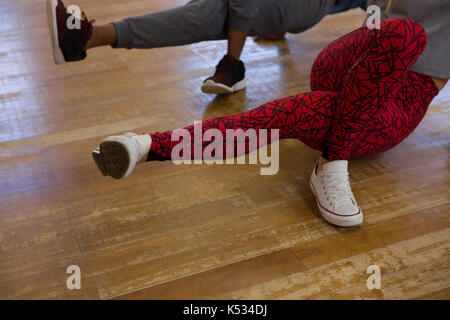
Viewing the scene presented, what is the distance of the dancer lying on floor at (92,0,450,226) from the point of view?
1057mm

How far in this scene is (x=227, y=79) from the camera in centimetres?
169

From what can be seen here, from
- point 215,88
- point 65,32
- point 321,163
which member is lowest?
point 215,88

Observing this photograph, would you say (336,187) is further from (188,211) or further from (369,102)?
A: (188,211)

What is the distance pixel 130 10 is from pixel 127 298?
170 centimetres

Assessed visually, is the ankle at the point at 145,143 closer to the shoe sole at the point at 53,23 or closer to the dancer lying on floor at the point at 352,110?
the dancer lying on floor at the point at 352,110

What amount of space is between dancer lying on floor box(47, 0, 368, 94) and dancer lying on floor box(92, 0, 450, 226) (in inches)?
18.1

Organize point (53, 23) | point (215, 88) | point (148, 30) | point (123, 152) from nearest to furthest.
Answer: point (123, 152), point (53, 23), point (148, 30), point (215, 88)

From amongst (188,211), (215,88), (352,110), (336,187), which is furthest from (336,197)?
(215,88)

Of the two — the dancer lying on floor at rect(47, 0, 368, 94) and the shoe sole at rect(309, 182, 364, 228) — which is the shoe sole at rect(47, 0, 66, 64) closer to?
the dancer lying on floor at rect(47, 0, 368, 94)

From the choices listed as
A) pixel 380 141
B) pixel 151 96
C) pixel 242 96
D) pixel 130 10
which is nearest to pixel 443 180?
pixel 380 141

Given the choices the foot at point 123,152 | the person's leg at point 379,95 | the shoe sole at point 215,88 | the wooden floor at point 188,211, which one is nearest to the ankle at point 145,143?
the foot at point 123,152

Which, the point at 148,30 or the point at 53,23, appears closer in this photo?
the point at 53,23

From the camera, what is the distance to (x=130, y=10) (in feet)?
7.80

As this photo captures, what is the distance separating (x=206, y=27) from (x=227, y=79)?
18 centimetres
